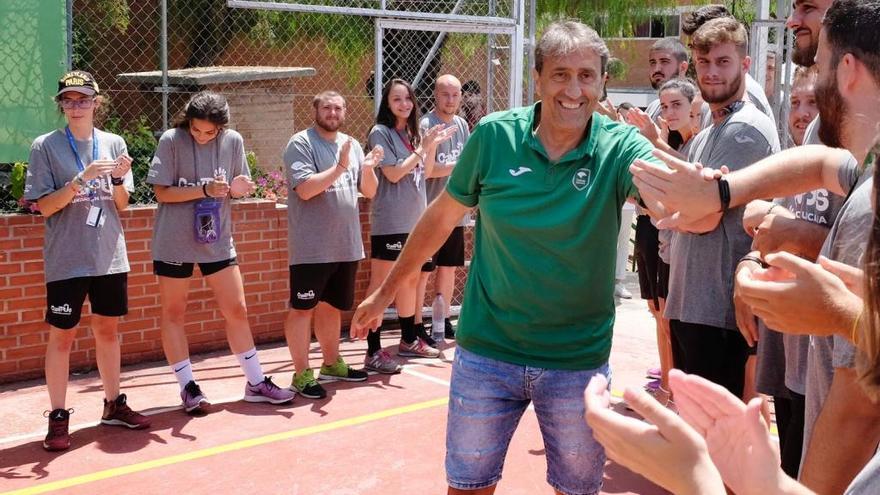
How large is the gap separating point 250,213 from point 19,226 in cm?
182

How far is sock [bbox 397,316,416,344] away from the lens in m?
7.66

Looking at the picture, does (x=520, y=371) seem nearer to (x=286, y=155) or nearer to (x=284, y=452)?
(x=284, y=452)

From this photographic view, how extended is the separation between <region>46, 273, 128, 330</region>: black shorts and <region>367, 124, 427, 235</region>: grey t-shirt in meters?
2.34

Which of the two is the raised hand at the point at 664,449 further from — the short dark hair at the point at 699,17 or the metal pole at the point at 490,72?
the metal pole at the point at 490,72

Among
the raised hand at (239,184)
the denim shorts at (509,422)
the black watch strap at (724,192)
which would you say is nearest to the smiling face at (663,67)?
the raised hand at (239,184)

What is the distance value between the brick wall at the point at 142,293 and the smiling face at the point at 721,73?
4.34 meters

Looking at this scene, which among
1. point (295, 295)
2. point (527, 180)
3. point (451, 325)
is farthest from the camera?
point (451, 325)

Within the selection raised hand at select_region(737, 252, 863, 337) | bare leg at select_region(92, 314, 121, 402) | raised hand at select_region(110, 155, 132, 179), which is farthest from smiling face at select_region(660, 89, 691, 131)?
raised hand at select_region(737, 252, 863, 337)

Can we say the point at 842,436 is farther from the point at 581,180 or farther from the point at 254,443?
the point at 254,443

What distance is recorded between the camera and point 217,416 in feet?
19.9

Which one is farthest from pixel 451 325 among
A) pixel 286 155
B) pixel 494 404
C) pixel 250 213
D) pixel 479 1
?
pixel 494 404

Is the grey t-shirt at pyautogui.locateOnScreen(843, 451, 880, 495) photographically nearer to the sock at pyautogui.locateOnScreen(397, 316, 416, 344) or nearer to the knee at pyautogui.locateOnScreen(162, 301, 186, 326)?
the knee at pyautogui.locateOnScreen(162, 301, 186, 326)

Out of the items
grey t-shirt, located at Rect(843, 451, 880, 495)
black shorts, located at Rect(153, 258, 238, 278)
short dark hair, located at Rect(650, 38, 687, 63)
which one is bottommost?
black shorts, located at Rect(153, 258, 238, 278)

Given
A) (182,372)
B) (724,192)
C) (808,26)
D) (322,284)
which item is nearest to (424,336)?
(322,284)
